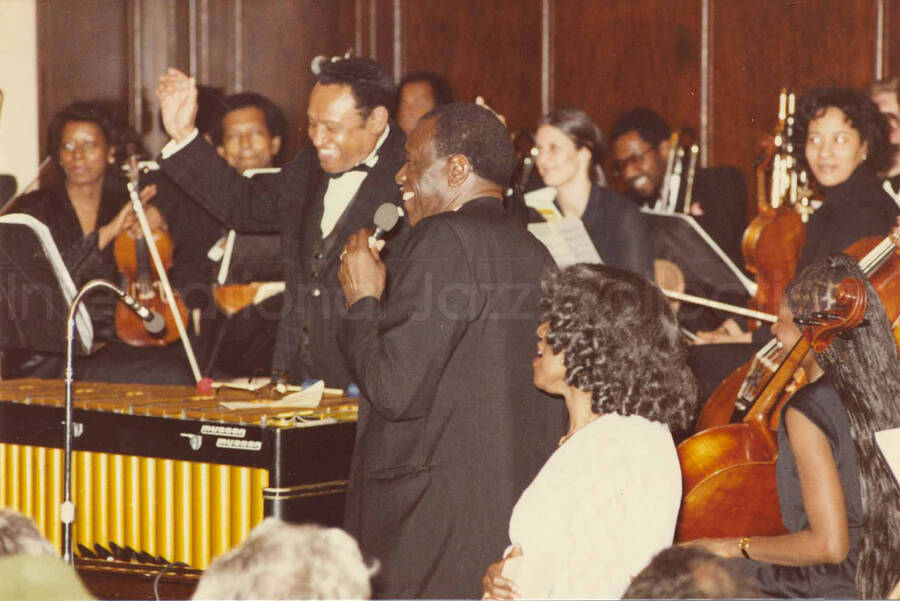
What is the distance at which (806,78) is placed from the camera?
675cm

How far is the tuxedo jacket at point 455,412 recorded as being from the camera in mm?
2855

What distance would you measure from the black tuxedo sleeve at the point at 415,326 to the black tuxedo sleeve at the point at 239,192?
1.50 metres

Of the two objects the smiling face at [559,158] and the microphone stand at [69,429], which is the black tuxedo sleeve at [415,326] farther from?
the smiling face at [559,158]

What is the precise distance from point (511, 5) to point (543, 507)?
6.11 metres

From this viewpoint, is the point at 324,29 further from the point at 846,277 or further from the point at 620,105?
the point at 846,277

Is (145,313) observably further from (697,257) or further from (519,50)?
(519,50)

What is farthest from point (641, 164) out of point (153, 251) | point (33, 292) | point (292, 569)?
point (292, 569)

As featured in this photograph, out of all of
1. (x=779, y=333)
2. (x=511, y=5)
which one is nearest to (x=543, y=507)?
(x=779, y=333)

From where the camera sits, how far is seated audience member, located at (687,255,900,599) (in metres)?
2.87

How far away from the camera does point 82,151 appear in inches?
229

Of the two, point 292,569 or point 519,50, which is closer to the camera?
point 292,569

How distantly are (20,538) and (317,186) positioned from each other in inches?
99.6

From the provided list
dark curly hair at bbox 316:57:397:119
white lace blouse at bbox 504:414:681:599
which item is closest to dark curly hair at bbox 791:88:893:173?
dark curly hair at bbox 316:57:397:119

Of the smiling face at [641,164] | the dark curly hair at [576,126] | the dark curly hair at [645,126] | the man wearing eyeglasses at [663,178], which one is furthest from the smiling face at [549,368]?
the dark curly hair at [645,126]
